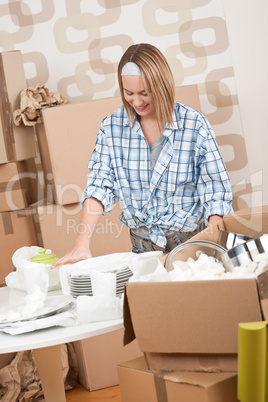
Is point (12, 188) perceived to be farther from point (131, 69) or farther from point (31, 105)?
point (131, 69)

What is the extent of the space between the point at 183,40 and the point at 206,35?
13 centimetres

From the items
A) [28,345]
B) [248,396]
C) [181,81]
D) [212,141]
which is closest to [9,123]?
[181,81]

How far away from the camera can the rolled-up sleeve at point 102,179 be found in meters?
1.99

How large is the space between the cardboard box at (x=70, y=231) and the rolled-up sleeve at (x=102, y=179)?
80 centimetres

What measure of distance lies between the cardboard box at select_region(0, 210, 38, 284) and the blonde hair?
47.5 inches

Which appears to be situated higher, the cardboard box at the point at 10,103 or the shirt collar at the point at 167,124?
the cardboard box at the point at 10,103

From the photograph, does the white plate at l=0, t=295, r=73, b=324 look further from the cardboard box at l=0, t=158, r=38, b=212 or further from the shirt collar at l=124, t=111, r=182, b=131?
the cardboard box at l=0, t=158, r=38, b=212

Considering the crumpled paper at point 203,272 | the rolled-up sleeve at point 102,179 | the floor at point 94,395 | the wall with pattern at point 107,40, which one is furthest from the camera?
the wall with pattern at point 107,40

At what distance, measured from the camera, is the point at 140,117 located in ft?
6.64

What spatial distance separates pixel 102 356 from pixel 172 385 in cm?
176

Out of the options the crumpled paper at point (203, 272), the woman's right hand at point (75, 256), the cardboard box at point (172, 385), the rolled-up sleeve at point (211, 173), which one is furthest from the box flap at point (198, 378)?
the rolled-up sleeve at point (211, 173)

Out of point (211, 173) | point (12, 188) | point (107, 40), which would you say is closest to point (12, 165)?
point (12, 188)

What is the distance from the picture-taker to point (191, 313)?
1095mm

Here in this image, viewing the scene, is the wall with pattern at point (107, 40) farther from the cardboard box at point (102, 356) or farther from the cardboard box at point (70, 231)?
the cardboard box at point (102, 356)
